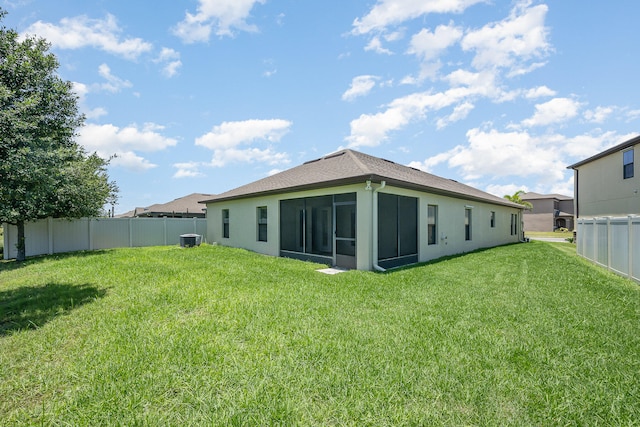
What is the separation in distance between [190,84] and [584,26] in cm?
1145

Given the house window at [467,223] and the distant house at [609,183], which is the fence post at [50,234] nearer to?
the house window at [467,223]

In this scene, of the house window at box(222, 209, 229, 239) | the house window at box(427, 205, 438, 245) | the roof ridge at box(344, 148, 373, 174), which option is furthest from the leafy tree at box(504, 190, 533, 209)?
the house window at box(222, 209, 229, 239)

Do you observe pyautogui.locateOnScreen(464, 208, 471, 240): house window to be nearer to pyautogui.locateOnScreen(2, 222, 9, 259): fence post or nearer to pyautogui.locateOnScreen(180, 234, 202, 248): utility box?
pyautogui.locateOnScreen(180, 234, 202, 248): utility box

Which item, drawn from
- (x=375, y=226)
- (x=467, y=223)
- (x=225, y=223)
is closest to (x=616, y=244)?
(x=467, y=223)

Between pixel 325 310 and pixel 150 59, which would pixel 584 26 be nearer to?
pixel 325 310

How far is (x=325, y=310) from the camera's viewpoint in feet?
14.3

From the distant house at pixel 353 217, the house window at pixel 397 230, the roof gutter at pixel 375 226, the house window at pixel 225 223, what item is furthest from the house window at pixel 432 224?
the house window at pixel 225 223

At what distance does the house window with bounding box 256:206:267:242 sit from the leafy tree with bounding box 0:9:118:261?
6.07 metres

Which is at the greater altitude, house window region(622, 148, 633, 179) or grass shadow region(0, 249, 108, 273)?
house window region(622, 148, 633, 179)

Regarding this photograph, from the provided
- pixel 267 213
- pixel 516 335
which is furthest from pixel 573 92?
pixel 267 213

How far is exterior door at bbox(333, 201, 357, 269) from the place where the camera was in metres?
8.56

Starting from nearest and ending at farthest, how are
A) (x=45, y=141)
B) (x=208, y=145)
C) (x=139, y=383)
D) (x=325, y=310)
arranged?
(x=139, y=383) < (x=325, y=310) < (x=45, y=141) < (x=208, y=145)

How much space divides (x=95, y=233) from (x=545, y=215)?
45931mm

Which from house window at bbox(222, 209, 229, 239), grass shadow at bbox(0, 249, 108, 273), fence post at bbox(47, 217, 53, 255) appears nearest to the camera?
grass shadow at bbox(0, 249, 108, 273)
